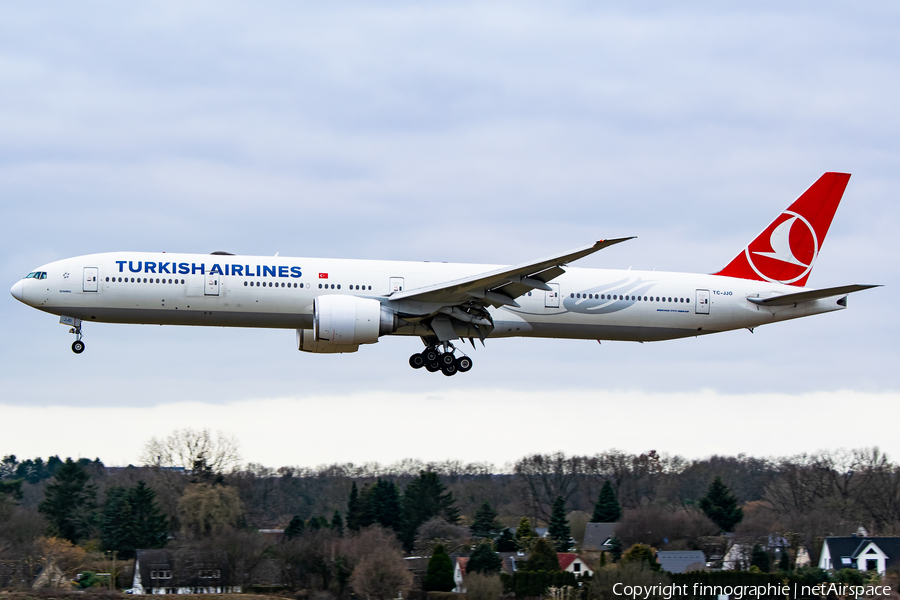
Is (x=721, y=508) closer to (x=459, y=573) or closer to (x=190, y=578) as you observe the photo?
(x=459, y=573)

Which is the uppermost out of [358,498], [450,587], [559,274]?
[559,274]

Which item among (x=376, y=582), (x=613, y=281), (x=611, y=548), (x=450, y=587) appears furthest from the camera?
(x=611, y=548)

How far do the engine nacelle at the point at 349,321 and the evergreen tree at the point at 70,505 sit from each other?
61.9m

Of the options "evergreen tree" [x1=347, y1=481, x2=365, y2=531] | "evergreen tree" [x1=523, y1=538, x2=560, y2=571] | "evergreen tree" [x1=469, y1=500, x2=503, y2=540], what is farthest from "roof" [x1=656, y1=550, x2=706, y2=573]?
"evergreen tree" [x1=347, y1=481, x2=365, y2=531]

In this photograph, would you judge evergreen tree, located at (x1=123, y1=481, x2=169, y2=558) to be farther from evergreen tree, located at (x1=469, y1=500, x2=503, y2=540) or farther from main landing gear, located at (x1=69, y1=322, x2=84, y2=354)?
main landing gear, located at (x1=69, y1=322, x2=84, y2=354)

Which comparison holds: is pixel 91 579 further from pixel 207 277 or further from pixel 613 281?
pixel 613 281

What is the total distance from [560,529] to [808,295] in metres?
53.2

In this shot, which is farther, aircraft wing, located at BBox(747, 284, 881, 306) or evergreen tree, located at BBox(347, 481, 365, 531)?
evergreen tree, located at BBox(347, 481, 365, 531)

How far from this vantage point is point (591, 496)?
365 feet

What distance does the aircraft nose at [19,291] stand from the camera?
122 ft

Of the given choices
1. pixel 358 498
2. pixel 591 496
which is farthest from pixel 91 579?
pixel 591 496

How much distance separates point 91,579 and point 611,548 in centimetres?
4155

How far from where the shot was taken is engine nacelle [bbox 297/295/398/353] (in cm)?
3622

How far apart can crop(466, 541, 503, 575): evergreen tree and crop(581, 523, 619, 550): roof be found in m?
18.0
